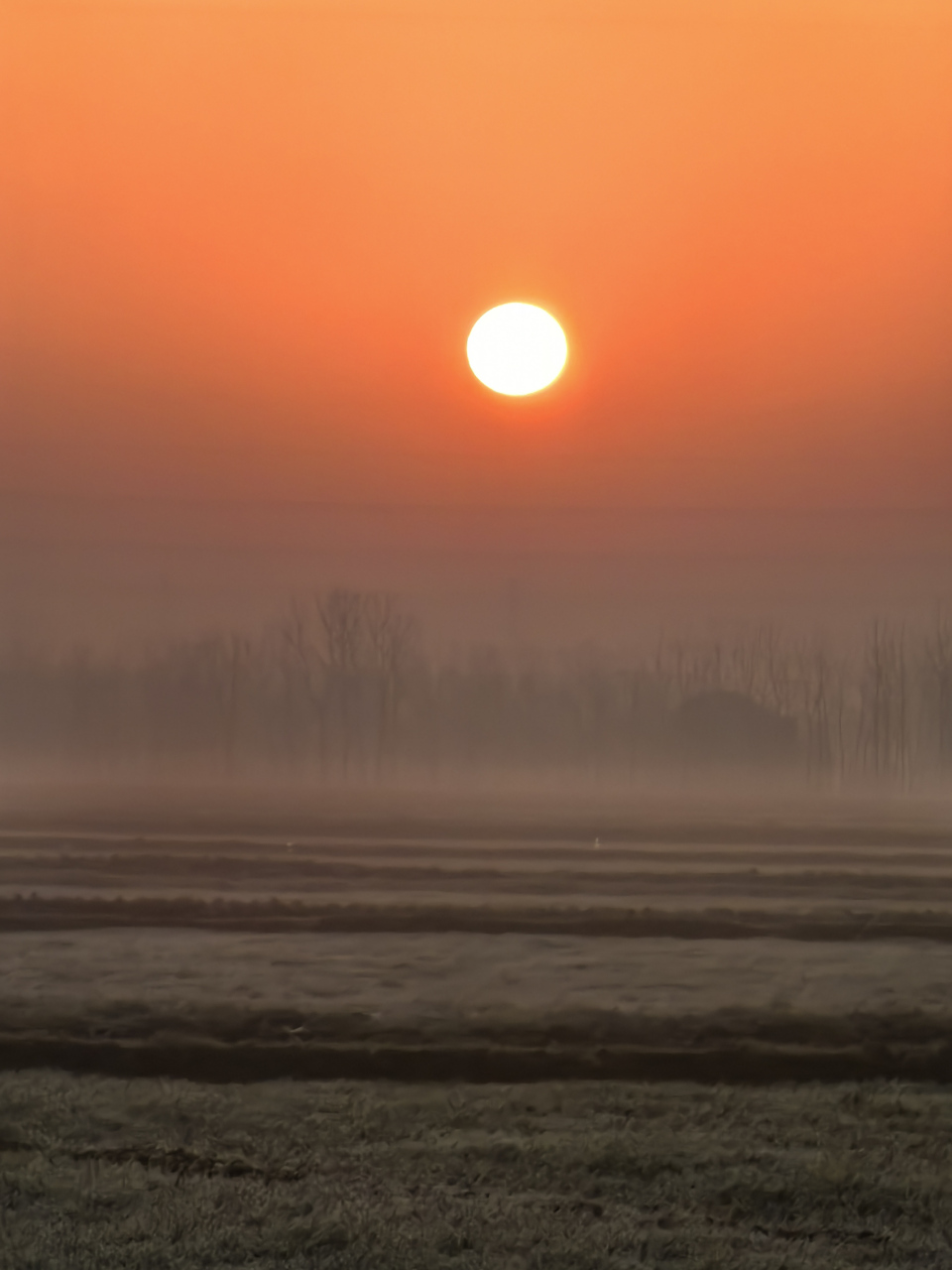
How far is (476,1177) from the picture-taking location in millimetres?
1014

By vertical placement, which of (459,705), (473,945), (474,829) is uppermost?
(459,705)

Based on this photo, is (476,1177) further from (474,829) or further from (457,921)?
(474,829)

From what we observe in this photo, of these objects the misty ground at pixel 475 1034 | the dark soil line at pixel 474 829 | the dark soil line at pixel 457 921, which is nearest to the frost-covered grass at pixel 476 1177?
the misty ground at pixel 475 1034

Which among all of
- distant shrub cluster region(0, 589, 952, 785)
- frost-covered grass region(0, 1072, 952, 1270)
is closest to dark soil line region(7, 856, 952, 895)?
distant shrub cluster region(0, 589, 952, 785)

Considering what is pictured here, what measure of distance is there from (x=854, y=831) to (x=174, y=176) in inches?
49.1

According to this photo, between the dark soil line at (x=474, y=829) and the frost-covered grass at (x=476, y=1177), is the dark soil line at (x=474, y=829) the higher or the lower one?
the higher one

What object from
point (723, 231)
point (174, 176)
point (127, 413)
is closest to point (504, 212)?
point (723, 231)

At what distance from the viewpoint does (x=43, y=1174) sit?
40.4 inches

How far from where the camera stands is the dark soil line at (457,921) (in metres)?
1.07

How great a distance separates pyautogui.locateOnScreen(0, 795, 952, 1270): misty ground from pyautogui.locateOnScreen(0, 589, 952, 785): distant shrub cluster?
0.06 m

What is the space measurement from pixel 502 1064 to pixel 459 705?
43 centimetres

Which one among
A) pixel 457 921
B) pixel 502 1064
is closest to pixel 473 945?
pixel 457 921

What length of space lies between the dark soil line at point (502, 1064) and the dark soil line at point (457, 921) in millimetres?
135

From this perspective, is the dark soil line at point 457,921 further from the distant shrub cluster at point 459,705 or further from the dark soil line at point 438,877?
the distant shrub cluster at point 459,705
